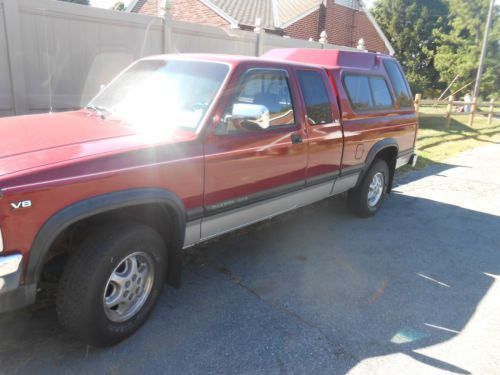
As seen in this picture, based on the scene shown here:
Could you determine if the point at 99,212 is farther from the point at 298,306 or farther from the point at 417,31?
the point at 417,31

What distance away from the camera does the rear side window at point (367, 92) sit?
499 centimetres

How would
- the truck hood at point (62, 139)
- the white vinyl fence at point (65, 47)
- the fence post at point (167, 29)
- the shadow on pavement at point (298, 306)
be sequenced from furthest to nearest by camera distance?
1. the fence post at point (167, 29)
2. the white vinyl fence at point (65, 47)
3. the shadow on pavement at point (298, 306)
4. the truck hood at point (62, 139)

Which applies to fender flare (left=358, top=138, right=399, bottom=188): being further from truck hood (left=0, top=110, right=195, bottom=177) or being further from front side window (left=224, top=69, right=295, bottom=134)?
truck hood (left=0, top=110, right=195, bottom=177)

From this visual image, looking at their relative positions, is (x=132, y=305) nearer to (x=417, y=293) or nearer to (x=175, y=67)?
(x=175, y=67)

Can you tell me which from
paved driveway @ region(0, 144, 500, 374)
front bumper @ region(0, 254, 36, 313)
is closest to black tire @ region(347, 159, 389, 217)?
paved driveway @ region(0, 144, 500, 374)

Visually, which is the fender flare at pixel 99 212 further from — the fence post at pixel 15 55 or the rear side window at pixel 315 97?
the fence post at pixel 15 55

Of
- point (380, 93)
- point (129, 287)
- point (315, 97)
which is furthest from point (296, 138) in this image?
point (380, 93)

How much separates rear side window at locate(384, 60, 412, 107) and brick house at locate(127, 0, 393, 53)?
1312 cm

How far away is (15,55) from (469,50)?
29.3m

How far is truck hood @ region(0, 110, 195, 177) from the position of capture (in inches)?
97.4

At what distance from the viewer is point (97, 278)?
262cm

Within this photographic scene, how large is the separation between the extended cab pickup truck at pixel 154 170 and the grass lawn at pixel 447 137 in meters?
6.04

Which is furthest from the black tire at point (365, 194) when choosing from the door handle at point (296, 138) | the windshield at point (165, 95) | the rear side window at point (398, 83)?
the windshield at point (165, 95)

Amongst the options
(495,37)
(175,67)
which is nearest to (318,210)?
(175,67)
